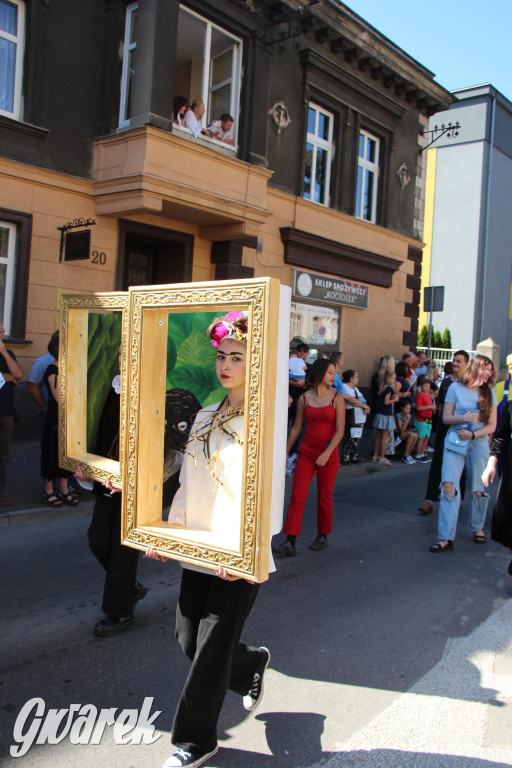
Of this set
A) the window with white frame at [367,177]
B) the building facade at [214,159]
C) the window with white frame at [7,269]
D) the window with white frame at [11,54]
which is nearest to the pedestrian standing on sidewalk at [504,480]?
the building facade at [214,159]

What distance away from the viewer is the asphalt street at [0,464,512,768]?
2.89 m

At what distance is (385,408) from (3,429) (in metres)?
6.88

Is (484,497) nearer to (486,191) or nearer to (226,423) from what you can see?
(226,423)

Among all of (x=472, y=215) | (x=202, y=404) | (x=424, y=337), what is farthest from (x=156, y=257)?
(x=472, y=215)

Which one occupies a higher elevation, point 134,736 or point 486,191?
point 486,191

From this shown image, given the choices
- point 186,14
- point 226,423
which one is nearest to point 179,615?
point 226,423

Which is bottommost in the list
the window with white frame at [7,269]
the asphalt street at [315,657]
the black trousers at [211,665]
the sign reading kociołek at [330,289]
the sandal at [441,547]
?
the asphalt street at [315,657]

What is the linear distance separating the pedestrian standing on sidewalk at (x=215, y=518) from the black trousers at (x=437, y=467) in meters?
4.79

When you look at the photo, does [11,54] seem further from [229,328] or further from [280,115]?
[229,328]

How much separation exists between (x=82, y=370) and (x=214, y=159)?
27.1ft

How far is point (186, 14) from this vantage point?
11.1 m

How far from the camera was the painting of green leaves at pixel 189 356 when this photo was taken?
294 cm

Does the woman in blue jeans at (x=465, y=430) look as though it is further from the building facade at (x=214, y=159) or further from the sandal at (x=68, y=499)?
the building facade at (x=214, y=159)

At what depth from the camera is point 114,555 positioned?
389 cm
